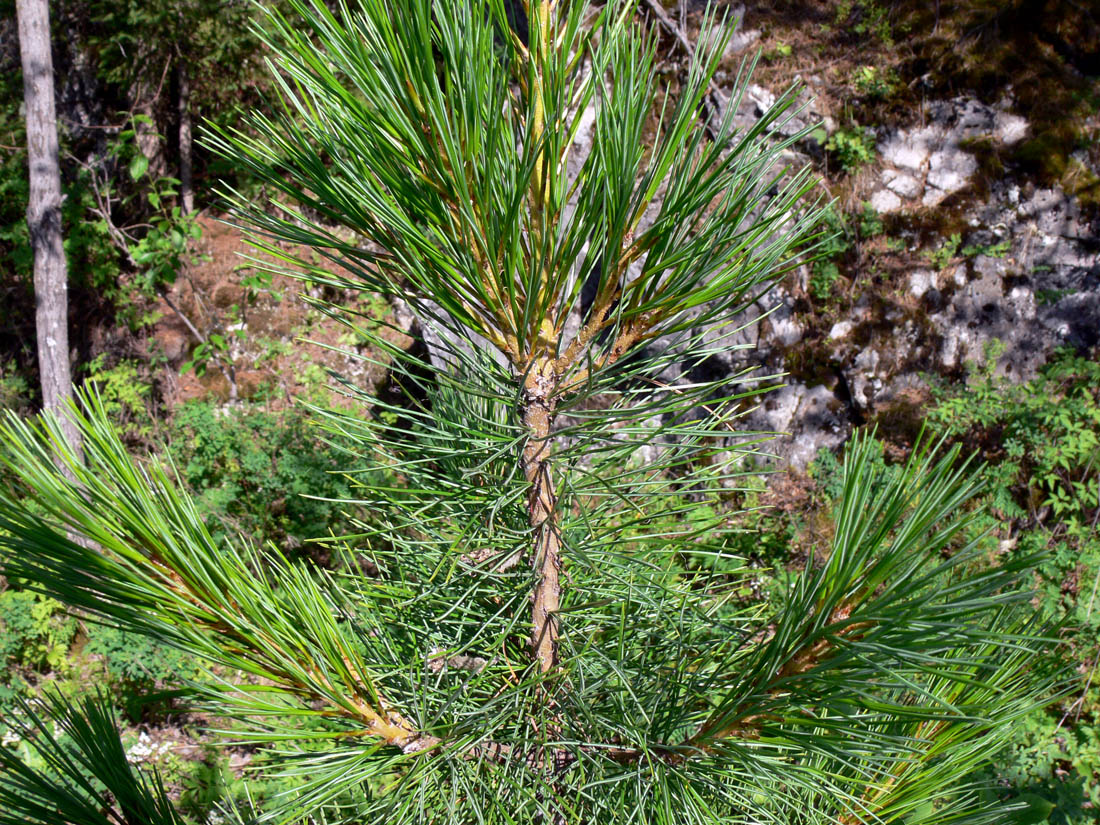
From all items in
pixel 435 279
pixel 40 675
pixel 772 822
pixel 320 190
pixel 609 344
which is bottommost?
pixel 40 675

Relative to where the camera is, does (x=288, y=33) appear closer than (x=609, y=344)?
Yes

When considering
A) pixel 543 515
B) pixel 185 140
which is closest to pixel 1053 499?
pixel 543 515

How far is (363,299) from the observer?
6902 mm

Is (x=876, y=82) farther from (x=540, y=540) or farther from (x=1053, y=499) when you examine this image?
(x=540, y=540)

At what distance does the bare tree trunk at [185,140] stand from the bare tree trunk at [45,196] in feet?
6.39

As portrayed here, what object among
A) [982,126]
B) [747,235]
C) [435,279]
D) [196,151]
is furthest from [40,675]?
[982,126]

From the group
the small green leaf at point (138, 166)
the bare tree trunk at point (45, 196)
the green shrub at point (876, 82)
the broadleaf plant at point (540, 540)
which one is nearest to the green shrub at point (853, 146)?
the green shrub at point (876, 82)

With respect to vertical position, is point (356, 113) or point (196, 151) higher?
point (356, 113)

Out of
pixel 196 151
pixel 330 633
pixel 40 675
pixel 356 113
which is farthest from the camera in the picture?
pixel 196 151

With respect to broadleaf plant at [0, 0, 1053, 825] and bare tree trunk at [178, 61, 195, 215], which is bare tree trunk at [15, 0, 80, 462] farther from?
broadleaf plant at [0, 0, 1053, 825]

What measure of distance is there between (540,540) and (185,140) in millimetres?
7720

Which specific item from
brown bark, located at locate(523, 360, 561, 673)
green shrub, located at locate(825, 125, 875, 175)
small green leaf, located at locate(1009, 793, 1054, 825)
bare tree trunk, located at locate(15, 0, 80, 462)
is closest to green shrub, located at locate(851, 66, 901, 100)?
green shrub, located at locate(825, 125, 875, 175)

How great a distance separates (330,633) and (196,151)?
8.41 metres

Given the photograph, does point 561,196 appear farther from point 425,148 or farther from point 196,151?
point 196,151
